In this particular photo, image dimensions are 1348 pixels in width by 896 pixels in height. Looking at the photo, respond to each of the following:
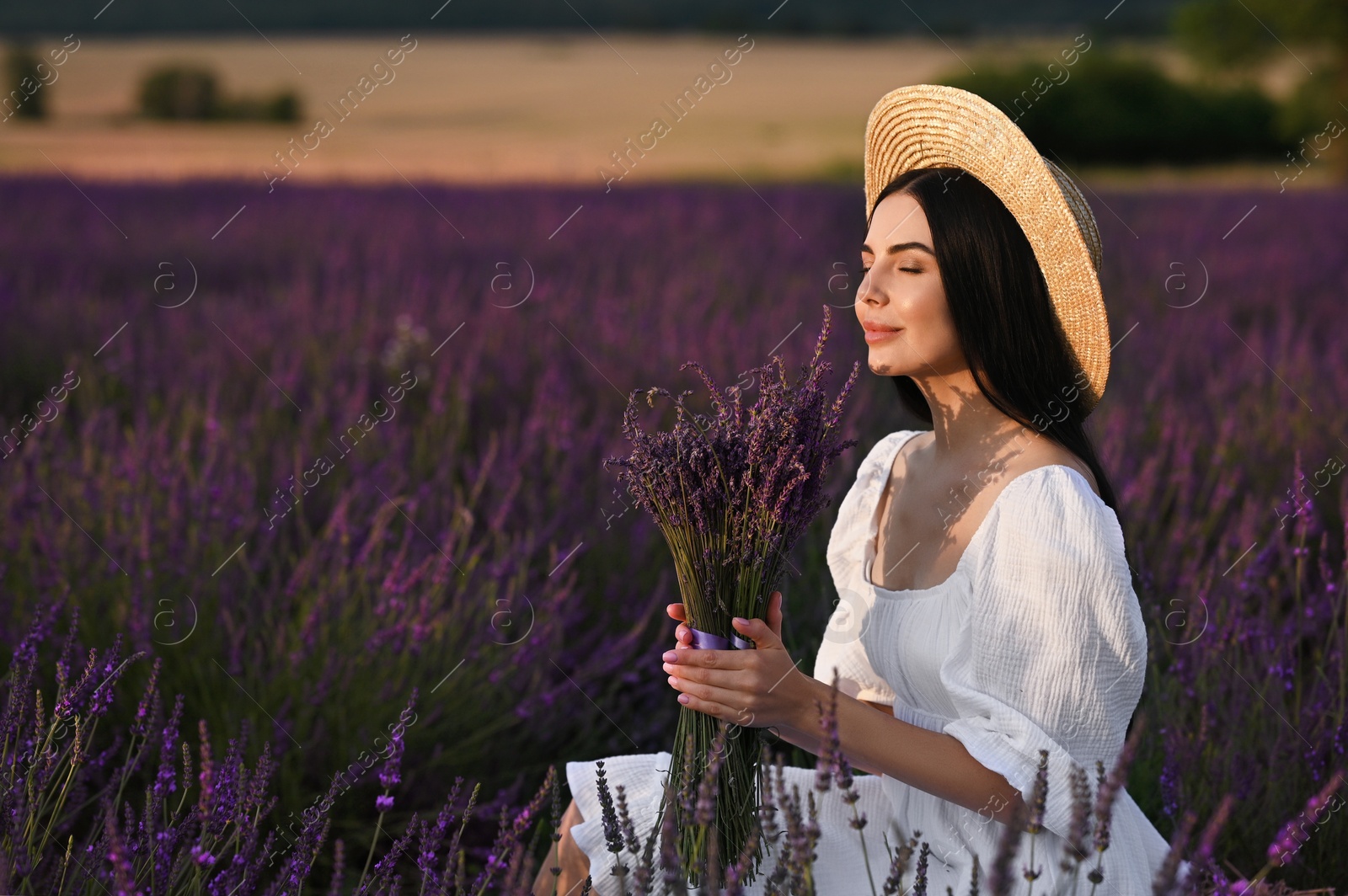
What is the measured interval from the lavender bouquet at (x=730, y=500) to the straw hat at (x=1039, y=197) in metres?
0.39

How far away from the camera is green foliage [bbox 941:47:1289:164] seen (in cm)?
3366

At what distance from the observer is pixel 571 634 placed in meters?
2.90

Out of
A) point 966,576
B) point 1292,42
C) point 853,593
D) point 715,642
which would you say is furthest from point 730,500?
point 1292,42

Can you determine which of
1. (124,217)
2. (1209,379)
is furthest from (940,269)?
(124,217)

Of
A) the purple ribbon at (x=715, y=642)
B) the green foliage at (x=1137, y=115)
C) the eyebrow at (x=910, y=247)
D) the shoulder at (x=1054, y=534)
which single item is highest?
the green foliage at (x=1137, y=115)

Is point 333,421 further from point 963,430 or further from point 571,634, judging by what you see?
point 963,430

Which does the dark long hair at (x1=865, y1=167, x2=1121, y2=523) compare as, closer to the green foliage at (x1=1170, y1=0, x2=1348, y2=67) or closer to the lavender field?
the lavender field

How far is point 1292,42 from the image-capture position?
24.9 metres

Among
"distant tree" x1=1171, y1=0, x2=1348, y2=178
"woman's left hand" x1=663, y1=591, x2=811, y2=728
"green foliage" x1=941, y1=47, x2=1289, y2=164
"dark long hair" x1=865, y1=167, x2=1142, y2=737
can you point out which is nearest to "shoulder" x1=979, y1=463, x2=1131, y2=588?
"dark long hair" x1=865, y1=167, x2=1142, y2=737

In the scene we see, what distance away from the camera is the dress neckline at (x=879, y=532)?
1.49 meters

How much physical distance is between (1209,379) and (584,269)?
352 centimetres

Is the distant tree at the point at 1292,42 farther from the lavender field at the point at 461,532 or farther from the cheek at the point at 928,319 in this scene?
the cheek at the point at 928,319

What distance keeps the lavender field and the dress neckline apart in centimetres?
57

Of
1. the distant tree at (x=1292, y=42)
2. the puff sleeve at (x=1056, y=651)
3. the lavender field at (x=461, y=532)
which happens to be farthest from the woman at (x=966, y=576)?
the distant tree at (x=1292, y=42)
